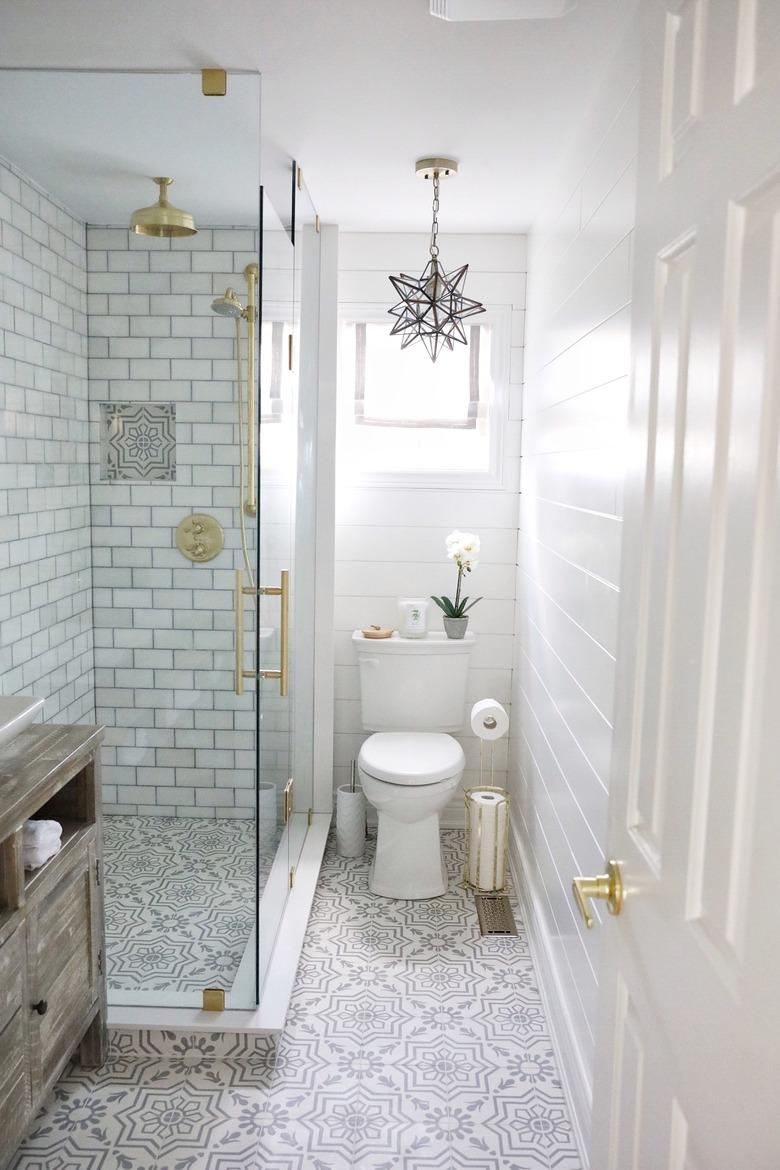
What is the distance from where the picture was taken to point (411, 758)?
3.26m

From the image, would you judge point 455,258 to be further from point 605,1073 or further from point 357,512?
point 605,1073

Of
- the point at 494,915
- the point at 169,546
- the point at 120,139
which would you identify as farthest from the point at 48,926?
the point at 120,139

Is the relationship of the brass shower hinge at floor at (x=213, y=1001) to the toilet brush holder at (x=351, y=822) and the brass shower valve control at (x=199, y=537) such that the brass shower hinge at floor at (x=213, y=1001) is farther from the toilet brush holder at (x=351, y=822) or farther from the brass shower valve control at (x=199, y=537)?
the toilet brush holder at (x=351, y=822)

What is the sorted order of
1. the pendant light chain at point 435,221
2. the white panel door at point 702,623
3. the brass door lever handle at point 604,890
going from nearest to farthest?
the white panel door at point 702,623 < the brass door lever handle at point 604,890 < the pendant light chain at point 435,221

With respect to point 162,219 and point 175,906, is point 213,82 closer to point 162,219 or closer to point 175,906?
point 162,219

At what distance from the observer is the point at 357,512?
3809mm

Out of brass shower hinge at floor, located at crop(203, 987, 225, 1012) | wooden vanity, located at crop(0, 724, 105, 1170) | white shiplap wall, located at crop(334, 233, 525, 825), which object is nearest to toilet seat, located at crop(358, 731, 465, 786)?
white shiplap wall, located at crop(334, 233, 525, 825)

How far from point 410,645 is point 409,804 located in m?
0.68

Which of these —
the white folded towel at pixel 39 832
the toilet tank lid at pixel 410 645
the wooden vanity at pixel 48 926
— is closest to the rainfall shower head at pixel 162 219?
the wooden vanity at pixel 48 926

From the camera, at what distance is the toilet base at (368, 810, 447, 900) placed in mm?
3262

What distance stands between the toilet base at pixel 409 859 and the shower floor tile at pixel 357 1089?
0.35 metres

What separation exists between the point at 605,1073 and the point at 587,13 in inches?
75.9

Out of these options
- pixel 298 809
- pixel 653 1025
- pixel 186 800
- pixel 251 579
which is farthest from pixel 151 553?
pixel 653 1025

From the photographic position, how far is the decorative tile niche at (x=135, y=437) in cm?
224
